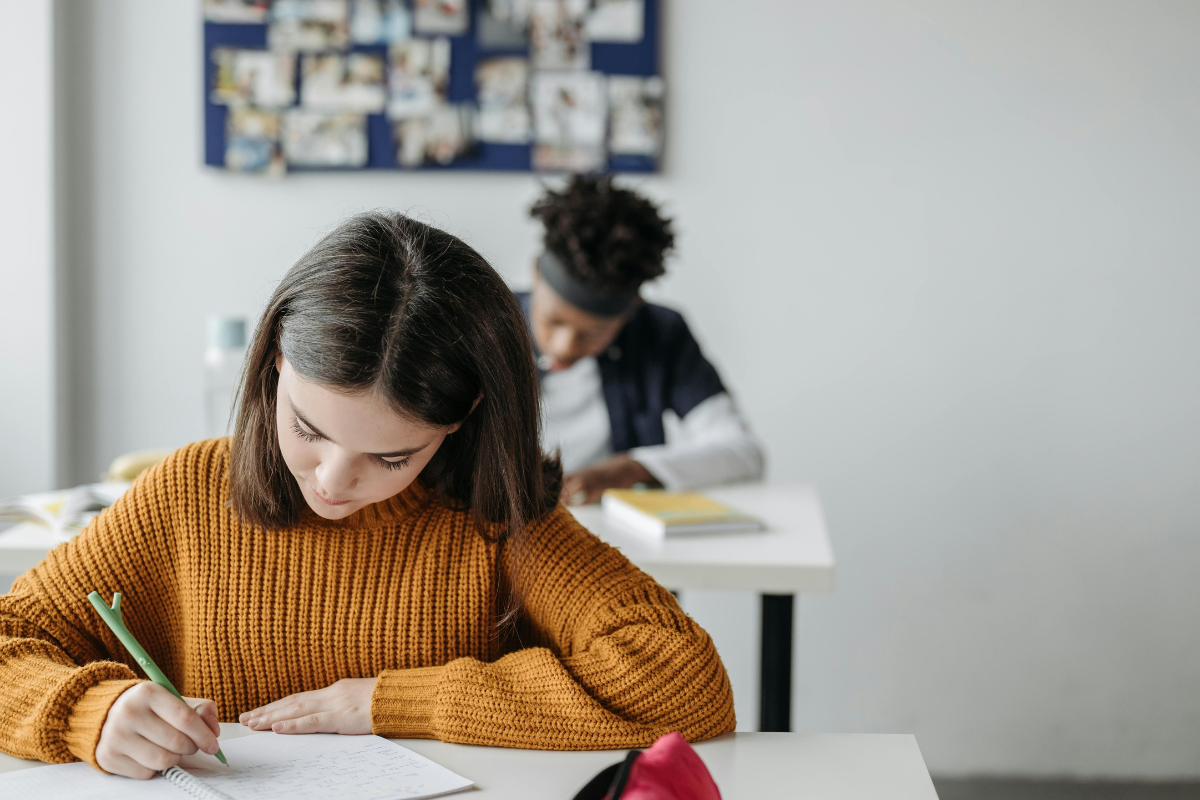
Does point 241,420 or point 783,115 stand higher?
point 783,115

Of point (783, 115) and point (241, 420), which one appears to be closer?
point (241, 420)

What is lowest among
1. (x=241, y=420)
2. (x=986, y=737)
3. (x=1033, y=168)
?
(x=986, y=737)

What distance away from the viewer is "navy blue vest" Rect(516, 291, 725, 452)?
205cm

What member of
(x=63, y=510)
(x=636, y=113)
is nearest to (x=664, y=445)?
(x=636, y=113)

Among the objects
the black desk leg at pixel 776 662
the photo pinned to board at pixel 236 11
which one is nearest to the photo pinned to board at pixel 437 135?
the photo pinned to board at pixel 236 11

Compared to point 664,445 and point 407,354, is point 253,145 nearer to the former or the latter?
point 664,445

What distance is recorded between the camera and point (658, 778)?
0.56 m

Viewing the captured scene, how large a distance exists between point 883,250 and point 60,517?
5.47ft

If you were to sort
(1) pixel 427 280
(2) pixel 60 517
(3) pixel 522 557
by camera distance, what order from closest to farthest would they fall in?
(1) pixel 427 280 < (3) pixel 522 557 < (2) pixel 60 517

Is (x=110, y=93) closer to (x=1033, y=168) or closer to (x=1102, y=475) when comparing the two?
(x=1033, y=168)

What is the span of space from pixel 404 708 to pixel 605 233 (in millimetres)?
1198

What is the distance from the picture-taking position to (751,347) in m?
2.36

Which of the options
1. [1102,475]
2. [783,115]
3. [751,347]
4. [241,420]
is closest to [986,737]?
[1102,475]

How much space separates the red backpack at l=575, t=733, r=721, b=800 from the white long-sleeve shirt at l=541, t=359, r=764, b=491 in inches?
45.1
